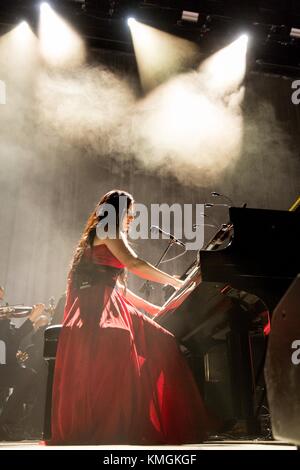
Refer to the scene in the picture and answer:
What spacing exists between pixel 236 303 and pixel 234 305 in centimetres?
2

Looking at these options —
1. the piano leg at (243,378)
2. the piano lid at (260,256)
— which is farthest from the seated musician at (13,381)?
the piano lid at (260,256)

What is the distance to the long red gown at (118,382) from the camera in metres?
1.82

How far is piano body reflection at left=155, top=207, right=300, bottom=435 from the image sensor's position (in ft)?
5.96

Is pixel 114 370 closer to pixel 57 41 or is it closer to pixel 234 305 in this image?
pixel 234 305

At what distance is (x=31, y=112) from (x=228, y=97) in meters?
4.06

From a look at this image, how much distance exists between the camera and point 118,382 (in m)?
1.90

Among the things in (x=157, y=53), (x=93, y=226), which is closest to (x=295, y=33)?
(x=157, y=53)

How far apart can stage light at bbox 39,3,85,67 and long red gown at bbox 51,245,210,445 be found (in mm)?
5949

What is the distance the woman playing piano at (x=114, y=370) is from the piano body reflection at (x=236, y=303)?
1.13 feet

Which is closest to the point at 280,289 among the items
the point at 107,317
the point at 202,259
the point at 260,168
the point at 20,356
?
the point at 202,259

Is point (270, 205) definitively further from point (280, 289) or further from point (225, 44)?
point (280, 289)

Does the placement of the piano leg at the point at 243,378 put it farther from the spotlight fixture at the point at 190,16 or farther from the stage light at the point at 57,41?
the stage light at the point at 57,41

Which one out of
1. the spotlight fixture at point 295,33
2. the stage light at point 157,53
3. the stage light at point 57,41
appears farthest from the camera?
the stage light at point 157,53

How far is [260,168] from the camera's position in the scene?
7.90 metres
